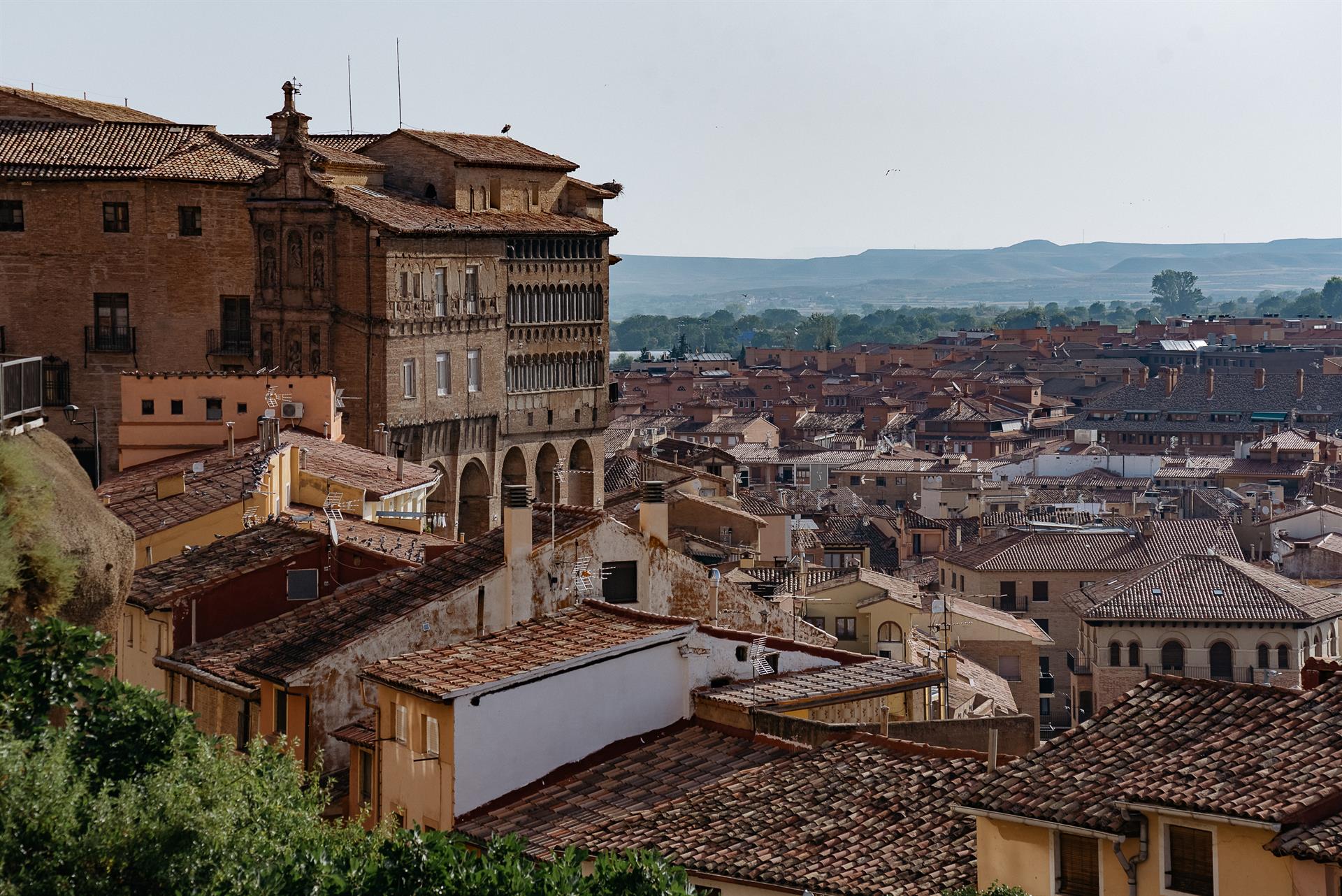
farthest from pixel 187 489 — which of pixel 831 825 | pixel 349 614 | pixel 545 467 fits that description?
pixel 545 467

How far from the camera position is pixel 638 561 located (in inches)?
889

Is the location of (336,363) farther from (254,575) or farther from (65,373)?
(254,575)

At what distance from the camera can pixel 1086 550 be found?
69500 millimetres

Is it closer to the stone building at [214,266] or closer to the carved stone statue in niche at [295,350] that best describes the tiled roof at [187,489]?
the stone building at [214,266]

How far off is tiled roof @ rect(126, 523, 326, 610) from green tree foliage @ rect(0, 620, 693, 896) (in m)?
10.5

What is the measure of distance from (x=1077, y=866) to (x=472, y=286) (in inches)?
1952

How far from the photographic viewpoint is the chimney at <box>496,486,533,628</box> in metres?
21.5

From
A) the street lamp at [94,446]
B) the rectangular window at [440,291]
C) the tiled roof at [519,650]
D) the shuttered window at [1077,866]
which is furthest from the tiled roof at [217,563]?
the rectangular window at [440,291]

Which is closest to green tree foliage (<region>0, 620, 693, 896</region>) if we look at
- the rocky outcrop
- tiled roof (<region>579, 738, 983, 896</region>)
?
the rocky outcrop

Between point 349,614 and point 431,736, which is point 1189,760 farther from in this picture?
point 349,614

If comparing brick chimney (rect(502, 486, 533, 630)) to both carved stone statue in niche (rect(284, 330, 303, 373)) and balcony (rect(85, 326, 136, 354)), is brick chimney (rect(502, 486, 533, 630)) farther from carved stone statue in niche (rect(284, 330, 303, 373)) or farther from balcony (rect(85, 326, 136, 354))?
balcony (rect(85, 326, 136, 354))

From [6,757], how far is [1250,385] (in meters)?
136

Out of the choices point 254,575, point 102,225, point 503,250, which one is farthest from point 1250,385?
point 254,575

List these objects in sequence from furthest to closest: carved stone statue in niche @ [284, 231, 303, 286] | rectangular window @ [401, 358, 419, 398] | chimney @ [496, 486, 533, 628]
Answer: rectangular window @ [401, 358, 419, 398] < carved stone statue in niche @ [284, 231, 303, 286] < chimney @ [496, 486, 533, 628]
